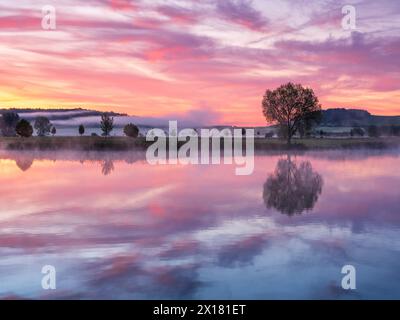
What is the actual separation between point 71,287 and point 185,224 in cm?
848

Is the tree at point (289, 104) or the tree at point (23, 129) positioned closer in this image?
the tree at point (289, 104)

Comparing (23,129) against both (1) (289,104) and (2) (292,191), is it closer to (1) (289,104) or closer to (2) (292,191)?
(1) (289,104)

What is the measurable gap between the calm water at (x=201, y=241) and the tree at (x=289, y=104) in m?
82.2

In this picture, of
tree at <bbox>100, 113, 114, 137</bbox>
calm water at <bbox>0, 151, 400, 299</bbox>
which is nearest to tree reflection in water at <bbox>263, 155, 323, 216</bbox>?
calm water at <bbox>0, 151, 400, 299</bbox>

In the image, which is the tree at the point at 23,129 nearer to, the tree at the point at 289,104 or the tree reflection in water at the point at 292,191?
the tree at the point at 289,104

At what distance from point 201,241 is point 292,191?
50.0 ft

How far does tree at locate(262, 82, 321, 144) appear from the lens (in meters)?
114

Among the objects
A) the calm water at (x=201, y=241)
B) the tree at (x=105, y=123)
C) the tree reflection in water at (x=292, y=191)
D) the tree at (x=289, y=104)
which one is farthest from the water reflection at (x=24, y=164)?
the tree at (x=105, y=123)

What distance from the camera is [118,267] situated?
548 inches

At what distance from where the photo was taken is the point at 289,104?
113812 mm

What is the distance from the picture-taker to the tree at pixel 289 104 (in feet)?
373

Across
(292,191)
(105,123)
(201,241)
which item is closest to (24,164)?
(292,191)

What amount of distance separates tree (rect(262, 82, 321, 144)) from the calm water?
82.2 m
